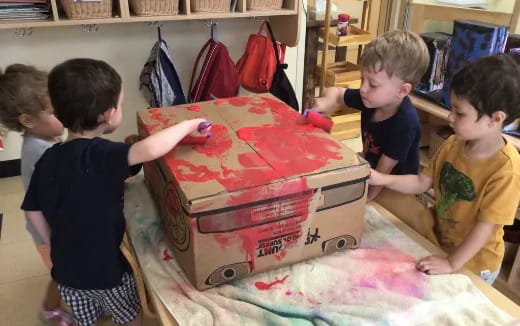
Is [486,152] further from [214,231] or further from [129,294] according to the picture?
[129,294]

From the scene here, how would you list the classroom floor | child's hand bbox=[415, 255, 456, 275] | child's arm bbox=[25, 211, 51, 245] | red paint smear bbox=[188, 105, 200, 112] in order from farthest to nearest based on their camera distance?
the classroom floor
red paint smear bbox=[188, 105, 200, 112]
child's arm bbox=[25, 211, 51, 245]
child's hand bbox=[415, 255, 456, 275]

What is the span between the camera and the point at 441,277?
94 centimetres

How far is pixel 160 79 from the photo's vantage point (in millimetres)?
2322

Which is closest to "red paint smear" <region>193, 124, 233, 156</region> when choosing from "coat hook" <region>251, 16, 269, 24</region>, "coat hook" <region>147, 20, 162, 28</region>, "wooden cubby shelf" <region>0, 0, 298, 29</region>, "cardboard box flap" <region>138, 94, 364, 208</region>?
"cardboard box flap" <region>138, 94, 364, 208</region>

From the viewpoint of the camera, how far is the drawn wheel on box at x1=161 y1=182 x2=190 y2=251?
89 cm

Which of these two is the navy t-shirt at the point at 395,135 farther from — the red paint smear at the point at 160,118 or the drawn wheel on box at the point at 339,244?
the red paint smear at the point at 160,118

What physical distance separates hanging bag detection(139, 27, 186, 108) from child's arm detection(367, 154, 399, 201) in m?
1.40

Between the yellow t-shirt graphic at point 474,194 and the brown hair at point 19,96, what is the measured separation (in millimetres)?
1109

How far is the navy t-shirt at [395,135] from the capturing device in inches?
49.9

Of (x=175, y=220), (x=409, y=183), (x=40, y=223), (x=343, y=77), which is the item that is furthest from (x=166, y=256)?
(x=343, y=77)

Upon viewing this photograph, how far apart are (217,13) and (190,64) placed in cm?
52

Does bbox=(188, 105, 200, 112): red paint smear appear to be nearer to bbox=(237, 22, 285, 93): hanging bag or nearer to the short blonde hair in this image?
the short blonde hair

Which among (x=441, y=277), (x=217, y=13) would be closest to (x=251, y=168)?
(x=441, y=277)

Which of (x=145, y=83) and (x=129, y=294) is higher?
(x=145, y=83)
